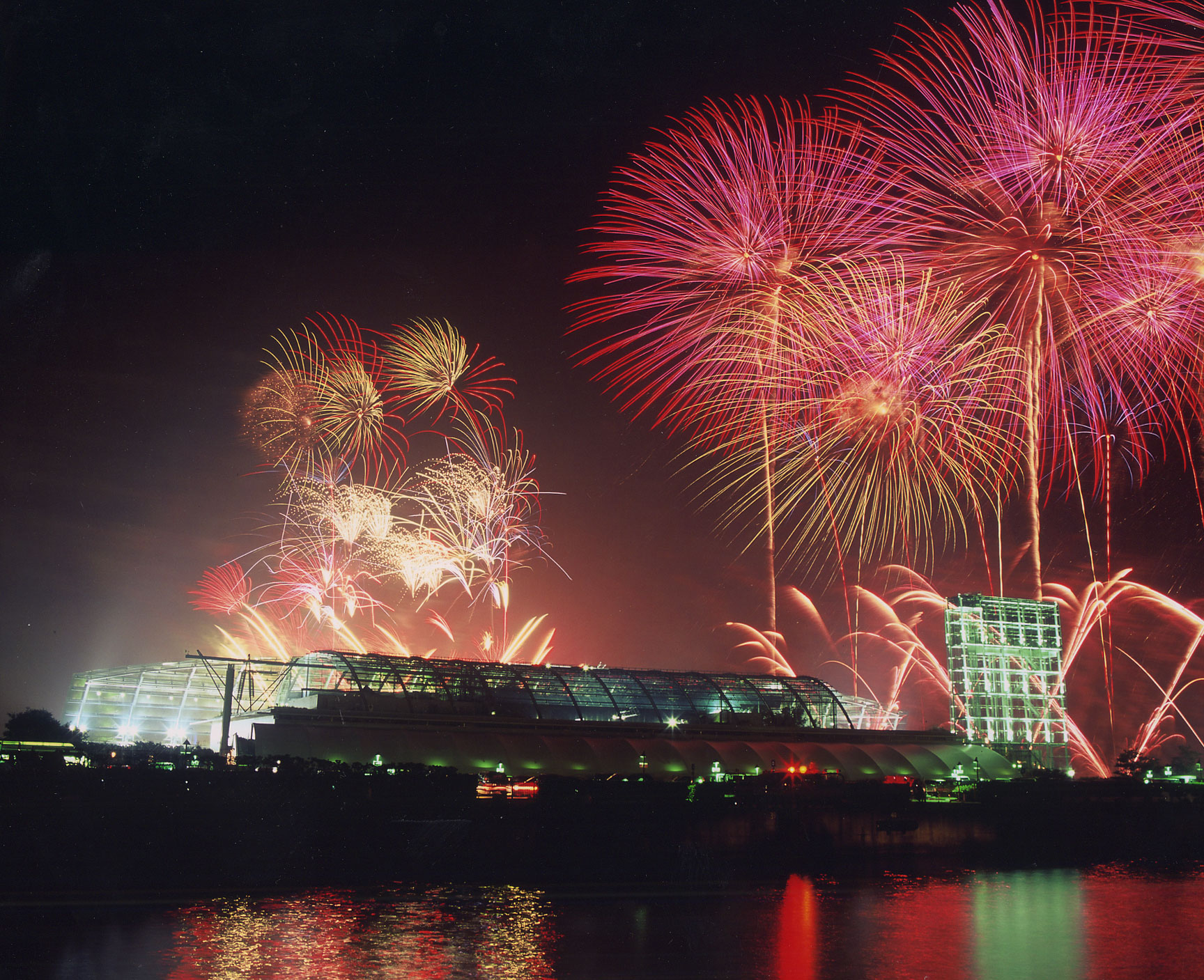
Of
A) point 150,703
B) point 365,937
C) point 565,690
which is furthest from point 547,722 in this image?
point 150,703

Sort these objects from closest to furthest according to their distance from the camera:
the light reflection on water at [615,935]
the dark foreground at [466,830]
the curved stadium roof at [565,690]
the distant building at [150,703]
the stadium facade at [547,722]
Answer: the light reflection on water at [615,935], the dark foreground at [466,830], the stadium facade at [547,722], the curved stadium roof at [565,690], the distant building at [150,703]

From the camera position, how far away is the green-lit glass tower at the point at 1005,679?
2849 inches

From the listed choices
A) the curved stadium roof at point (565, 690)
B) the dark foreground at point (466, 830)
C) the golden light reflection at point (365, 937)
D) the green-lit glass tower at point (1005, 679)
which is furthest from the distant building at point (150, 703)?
the green-lit glass tower at point (1005, 679)

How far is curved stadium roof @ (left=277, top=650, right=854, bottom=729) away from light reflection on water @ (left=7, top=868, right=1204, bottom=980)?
1923cm

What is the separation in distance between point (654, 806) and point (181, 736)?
41.6m

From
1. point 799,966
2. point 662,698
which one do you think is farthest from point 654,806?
point 799,966

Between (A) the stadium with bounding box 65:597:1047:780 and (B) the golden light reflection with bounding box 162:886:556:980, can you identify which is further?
(A) the stadium with bounding box 65:597:1047:780

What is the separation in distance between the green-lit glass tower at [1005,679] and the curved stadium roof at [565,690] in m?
11.0

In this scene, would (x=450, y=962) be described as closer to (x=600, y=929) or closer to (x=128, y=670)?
(x=600, y=929)

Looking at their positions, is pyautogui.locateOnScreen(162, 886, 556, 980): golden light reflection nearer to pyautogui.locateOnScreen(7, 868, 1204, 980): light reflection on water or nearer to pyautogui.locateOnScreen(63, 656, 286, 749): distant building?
pyautogui.locateOnScreen(7, 868, 1204, 980): light reflection on water

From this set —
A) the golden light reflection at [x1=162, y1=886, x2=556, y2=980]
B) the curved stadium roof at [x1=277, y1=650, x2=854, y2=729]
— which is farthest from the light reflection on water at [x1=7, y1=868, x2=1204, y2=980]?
the curved stadium roof at [x1=277, y1=650, x2=854, y2=729]

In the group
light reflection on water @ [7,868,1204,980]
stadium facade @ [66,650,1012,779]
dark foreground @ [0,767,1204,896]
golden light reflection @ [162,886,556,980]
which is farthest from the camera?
stadium facade @ [66,650,1012,779]

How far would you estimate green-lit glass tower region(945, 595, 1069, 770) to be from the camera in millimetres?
72375

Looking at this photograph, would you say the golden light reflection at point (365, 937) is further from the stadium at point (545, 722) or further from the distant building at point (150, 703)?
the distant building at point (150, 703)
